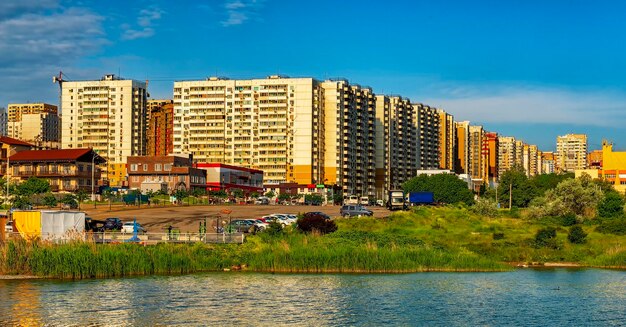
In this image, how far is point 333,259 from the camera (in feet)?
199

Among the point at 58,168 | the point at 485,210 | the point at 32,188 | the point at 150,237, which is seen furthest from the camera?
the point at 58,168

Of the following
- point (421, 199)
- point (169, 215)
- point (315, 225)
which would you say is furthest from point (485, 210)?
point (315, 225)

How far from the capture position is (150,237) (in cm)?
6506

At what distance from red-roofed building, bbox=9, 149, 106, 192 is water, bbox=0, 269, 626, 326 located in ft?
376

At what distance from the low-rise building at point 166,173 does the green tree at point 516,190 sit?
77.1 metres

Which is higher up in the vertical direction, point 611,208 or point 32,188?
point 32,188

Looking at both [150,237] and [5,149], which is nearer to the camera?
[150,237]

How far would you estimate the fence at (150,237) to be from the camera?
5941 centimetres

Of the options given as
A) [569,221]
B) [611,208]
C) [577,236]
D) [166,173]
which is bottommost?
[577,236]

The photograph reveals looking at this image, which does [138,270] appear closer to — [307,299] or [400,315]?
[307,299]

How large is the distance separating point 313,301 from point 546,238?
130 ft

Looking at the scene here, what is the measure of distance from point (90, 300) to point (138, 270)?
1144 centimetres

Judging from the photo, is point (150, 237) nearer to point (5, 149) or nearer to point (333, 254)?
point (333, 254)

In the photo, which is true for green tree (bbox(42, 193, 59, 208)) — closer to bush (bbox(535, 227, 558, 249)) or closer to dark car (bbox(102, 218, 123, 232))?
dark car (bbox(102, 218, 123, 232))
